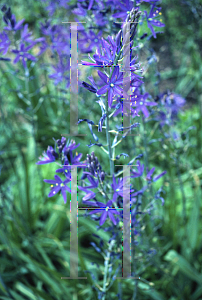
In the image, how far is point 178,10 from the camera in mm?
5824

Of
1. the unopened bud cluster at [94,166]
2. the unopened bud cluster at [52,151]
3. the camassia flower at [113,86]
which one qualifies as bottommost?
the unopened bud cluster at [94,166]

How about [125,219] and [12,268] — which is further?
[12,268]

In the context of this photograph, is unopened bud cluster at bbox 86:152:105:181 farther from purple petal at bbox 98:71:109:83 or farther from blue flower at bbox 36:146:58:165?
purple petal at bbox 98:71:109:83

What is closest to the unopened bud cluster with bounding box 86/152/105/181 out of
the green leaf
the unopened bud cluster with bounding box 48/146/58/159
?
the unopened bud cluster with bounding box 48/146/58/159

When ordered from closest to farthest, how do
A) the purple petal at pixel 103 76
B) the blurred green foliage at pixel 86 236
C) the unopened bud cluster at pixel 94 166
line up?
the purple petal at pixel 103 76 < the unopened bud cluster at pixel 94 166 < the blurred green foliage at pixel 86 236

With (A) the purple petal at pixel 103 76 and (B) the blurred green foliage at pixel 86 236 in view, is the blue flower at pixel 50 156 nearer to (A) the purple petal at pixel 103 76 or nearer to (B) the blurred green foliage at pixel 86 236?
(A) the purple petal at pixel 103 76

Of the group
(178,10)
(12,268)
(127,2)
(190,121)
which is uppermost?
(178,10)

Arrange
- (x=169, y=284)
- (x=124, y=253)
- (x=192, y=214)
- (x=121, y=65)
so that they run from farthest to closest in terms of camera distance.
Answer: (x=192, y=214) → (x=169, y=284) → (x=124, y=253) → (x=121, y=65)

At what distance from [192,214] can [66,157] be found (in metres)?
2.12

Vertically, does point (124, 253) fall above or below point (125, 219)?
below

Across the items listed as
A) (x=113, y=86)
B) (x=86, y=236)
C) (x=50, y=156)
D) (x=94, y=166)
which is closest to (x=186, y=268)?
(x=86, y=236)

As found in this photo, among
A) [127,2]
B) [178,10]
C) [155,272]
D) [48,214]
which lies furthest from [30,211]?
[178,10]

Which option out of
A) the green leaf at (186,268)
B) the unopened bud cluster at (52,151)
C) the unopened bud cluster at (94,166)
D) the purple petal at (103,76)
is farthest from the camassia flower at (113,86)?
the green leaf at (186,268)

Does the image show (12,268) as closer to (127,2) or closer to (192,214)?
(192,214)
